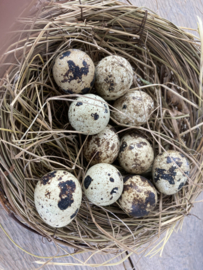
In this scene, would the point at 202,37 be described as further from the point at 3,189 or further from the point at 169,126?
the point at 3,189

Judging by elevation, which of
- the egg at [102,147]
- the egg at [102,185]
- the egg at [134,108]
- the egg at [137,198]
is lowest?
the egg at [137,198]

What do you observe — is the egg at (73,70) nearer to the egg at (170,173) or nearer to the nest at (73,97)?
the nest at (73,97)

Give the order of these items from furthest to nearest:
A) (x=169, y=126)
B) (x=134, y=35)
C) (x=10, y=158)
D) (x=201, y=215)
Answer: (x=201, y=215), (x=169, y=126), (x=134, y=35), (x=10, y=158)

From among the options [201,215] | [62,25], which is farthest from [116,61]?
[201,215]

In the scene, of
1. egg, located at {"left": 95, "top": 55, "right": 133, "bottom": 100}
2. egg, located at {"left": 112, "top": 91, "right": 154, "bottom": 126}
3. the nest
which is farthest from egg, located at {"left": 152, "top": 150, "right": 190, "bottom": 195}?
egg, located at {"left": 95, "top": 55, "right": 133, "bottom": 100}

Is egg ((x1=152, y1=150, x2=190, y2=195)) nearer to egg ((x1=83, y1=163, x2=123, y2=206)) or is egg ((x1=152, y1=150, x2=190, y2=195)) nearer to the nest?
the nest

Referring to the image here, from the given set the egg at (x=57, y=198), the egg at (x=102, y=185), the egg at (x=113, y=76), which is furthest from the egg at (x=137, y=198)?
the egg at (x=113, y=76)
